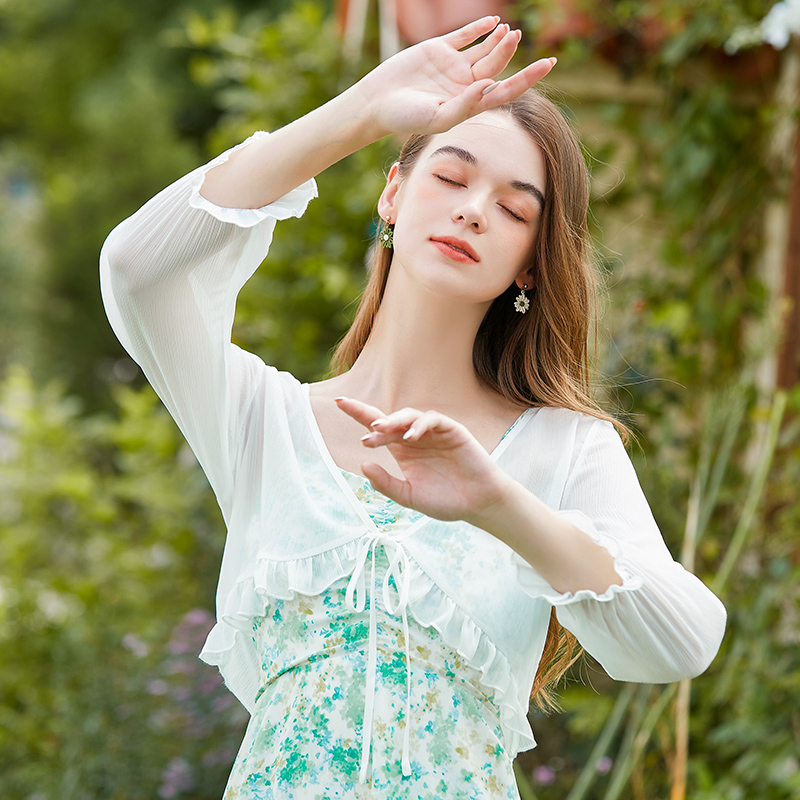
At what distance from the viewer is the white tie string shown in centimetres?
117

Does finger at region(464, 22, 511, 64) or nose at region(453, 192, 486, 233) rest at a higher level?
finger at region(464, 22, 511, 64)

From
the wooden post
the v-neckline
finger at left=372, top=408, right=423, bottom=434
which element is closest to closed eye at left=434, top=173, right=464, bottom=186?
the v-neckline

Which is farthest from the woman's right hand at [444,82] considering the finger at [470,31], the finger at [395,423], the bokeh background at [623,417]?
the bokeh background at [623,417]

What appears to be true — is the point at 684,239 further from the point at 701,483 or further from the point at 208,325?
the point at 208,325

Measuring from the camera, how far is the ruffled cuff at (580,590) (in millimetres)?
1055

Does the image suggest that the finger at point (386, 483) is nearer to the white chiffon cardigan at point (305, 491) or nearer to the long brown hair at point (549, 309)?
the white chiffon cardigan at point (305, 491)

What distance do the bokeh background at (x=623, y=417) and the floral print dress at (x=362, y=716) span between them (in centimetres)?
80

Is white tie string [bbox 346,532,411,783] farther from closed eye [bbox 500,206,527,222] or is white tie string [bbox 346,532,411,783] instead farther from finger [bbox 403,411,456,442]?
closed eye [bbox 500,206,527,222]

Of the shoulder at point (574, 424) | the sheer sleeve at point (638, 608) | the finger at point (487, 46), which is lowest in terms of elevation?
the sheer sleeve at point (638, 608)

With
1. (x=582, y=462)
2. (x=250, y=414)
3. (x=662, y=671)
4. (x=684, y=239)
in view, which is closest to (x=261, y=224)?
(x=250, y=414)

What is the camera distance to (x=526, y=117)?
1.33 m

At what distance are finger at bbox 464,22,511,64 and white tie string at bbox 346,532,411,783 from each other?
596mm

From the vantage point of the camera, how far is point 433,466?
3.38ft

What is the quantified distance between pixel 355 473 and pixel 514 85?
Result: 53cm
